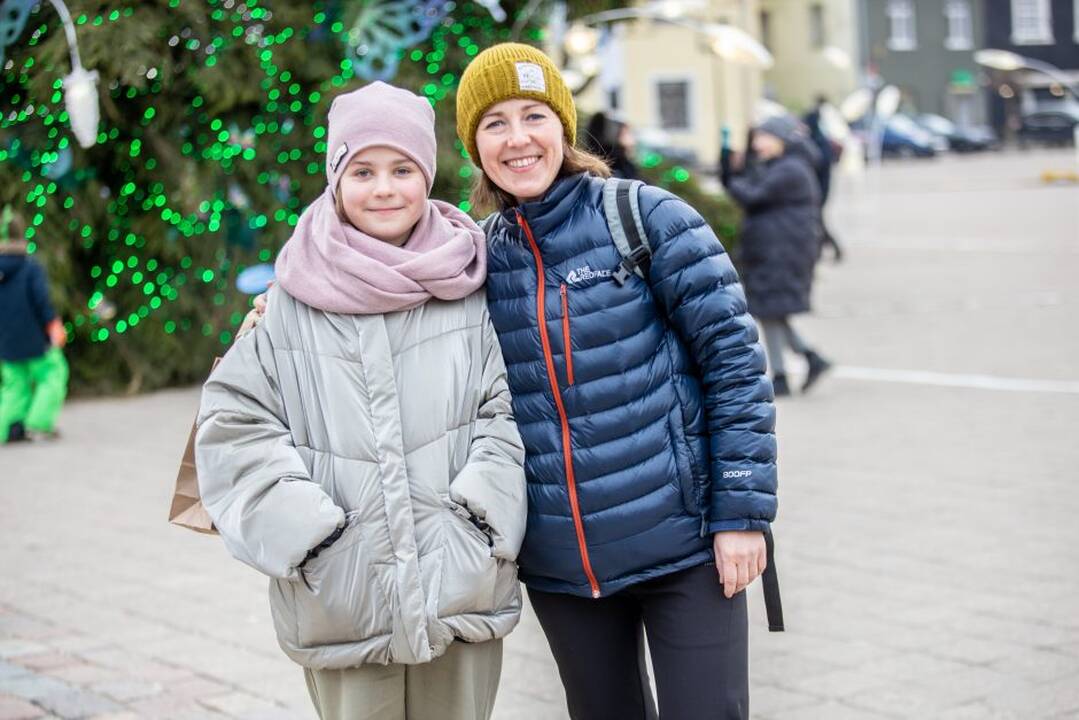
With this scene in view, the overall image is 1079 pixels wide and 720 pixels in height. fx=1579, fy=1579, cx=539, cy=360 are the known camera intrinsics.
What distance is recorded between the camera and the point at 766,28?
6306 cm

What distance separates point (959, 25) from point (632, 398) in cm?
6930

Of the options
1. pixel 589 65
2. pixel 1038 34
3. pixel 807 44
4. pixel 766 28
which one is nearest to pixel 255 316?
pixel 589 65

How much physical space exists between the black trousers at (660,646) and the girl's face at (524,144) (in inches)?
32.7

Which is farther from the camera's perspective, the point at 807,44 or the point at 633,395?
the point at 807,44

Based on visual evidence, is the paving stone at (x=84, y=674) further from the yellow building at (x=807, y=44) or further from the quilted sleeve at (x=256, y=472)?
the yellow building at (x=807, y=44)

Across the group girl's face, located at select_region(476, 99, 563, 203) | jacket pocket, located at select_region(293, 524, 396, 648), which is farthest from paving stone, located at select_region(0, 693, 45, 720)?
girl's face, located at select_region(476, 99, 563, 203)

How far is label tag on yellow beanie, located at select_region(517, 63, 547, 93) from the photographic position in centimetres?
310

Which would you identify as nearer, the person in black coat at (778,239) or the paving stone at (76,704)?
→ the paving stone at (76,704)

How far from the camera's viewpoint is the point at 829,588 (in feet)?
19.8

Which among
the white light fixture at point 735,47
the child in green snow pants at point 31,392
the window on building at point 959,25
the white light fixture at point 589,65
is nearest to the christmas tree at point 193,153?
the child in green snow pants at point 31,392

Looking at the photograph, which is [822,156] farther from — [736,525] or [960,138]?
[960,138]

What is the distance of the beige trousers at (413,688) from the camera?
3.03m

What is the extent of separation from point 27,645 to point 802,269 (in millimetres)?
6456

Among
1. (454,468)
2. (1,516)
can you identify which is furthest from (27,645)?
(454,468)
